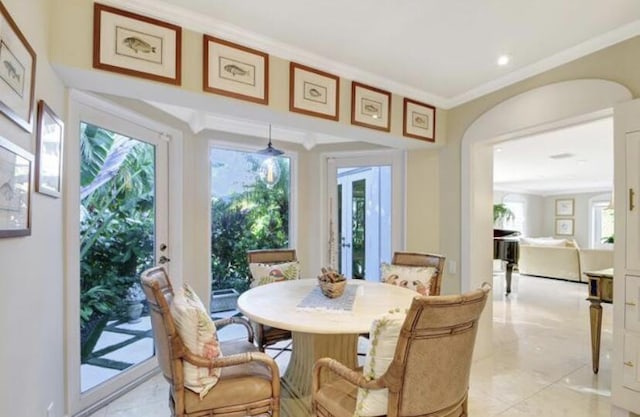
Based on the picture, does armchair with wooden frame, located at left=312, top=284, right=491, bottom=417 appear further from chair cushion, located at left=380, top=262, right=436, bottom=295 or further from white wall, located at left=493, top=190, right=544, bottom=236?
white wall, located at left=493, top=190, right=544, bottom=236

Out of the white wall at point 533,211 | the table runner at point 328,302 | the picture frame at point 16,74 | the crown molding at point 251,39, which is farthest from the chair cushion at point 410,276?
the white wall at point 533,211

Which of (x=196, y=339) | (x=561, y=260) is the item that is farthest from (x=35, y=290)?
(x=561, y=260)

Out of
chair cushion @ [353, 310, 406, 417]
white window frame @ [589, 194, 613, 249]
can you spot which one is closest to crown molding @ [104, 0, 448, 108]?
chair cushion @ [353, 310, 406, 417]

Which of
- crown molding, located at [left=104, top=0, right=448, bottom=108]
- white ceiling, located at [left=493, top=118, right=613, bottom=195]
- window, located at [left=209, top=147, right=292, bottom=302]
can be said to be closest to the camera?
crown molding, located at [left=104, top=0, right=448, bottom=108]

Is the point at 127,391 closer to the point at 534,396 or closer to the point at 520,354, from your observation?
the point at 534,396

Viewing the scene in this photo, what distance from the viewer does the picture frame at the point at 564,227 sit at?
10.4 metres

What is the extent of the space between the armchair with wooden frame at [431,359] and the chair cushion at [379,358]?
3 centimetres

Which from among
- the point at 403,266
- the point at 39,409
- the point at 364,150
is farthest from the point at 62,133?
the point at 364,150

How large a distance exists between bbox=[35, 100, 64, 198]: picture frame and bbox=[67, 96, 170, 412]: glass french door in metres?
0.34

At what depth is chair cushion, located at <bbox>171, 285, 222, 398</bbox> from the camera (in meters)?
1.48

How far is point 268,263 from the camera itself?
117 inches

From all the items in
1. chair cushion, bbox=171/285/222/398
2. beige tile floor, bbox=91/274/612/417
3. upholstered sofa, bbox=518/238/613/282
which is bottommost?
beige tile floor, bbox=91/274/612/417

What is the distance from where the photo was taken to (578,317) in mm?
4375

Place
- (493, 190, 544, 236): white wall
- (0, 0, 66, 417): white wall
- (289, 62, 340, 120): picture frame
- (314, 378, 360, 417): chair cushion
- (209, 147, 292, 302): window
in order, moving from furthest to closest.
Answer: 1. (493, 190, 544, 236): white wall
2. (209, 147, 292, 302): window
3. (289, 62, 340, 120): picture frame
4. (314, 378, 360, 417): chair cushion
5. (0, 0, 66, 417): white wall
